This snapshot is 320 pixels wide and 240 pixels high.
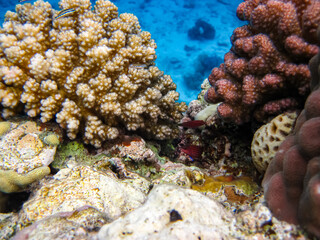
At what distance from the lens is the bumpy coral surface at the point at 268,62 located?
2279 millimetres

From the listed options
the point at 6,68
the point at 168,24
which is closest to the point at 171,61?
the point at 168,24

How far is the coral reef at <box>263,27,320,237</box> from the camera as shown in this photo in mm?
1228

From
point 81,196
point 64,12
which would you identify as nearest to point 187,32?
point 64,12

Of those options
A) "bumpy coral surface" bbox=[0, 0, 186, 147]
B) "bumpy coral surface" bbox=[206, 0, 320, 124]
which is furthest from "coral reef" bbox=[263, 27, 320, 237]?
"bumpy coral surface" bbox=[0, 0, 186, 147]

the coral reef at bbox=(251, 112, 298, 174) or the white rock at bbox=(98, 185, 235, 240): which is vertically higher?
the coral reef at bbox=(251, 112, 298, 174)

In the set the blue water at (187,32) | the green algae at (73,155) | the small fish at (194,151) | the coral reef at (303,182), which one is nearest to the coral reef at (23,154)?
the green algae at (73,155)

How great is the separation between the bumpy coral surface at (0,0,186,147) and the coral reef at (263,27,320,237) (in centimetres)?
192

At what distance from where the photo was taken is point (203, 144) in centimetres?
382

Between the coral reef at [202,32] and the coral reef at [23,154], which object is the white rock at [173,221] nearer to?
the coral reef at [23,154]

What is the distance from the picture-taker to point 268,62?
2.48 m

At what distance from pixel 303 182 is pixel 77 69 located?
105 inches

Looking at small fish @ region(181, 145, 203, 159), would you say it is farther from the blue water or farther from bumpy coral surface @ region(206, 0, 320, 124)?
the blue water

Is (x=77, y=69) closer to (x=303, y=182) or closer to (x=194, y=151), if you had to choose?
(x=194, y=151)

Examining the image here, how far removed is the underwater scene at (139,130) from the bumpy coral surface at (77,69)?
14 mm
